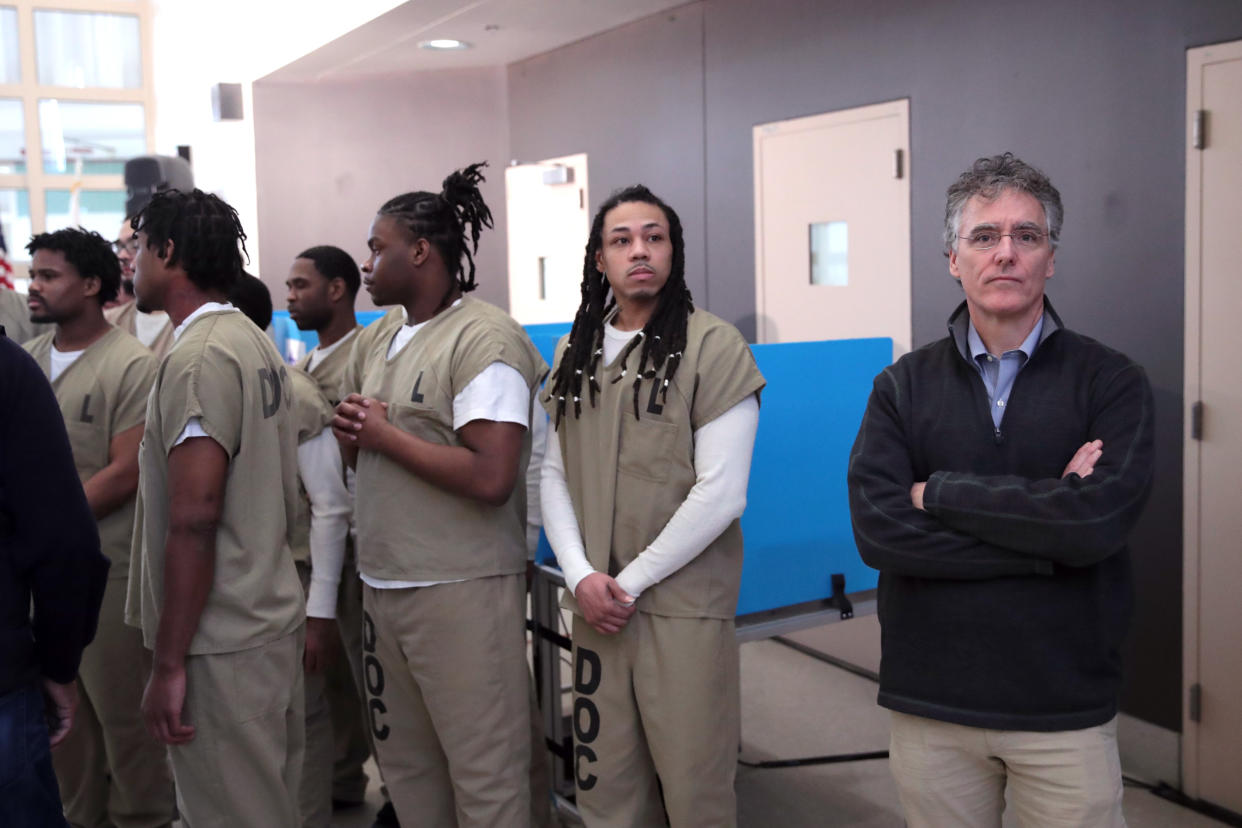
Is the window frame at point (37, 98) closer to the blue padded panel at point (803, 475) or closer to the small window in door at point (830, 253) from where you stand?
the small window in door at point (830, 253)

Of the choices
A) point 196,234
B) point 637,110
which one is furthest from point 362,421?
point 637,110

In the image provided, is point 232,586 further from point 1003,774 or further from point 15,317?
point 15,317

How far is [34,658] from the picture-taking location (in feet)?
5.17

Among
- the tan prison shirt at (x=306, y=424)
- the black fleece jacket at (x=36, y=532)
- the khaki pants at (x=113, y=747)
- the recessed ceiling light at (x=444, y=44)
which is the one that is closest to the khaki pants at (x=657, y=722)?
the tan prison shirt at (x=306, y=424)

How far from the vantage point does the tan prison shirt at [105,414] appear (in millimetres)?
2607

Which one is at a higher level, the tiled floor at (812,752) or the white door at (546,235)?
the white door at (546,235)

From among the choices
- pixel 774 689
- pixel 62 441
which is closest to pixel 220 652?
pixel 62 441

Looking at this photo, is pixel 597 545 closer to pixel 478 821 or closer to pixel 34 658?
pixel 478 821

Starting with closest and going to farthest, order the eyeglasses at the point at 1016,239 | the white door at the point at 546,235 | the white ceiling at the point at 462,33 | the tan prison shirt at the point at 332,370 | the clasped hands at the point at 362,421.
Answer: the eyeglasses at the point at 1016,239 < the clasped hands at the point at 362,421 < the tan prison shirt at the point at 332,370 < the white ceiling at the point at 462,33 < the white door at the point at 546,235

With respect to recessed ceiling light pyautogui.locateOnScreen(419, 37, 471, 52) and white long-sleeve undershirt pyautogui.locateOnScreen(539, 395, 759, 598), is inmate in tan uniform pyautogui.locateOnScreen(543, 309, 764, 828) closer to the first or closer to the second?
white long-sleeve undershirt pyautogui.locateOnScreen(539, 395, 759, 598)

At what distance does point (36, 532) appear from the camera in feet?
5.04

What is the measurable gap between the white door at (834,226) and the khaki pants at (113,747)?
2.63m

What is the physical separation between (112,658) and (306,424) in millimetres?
730

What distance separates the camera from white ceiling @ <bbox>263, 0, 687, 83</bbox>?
4.83 m
